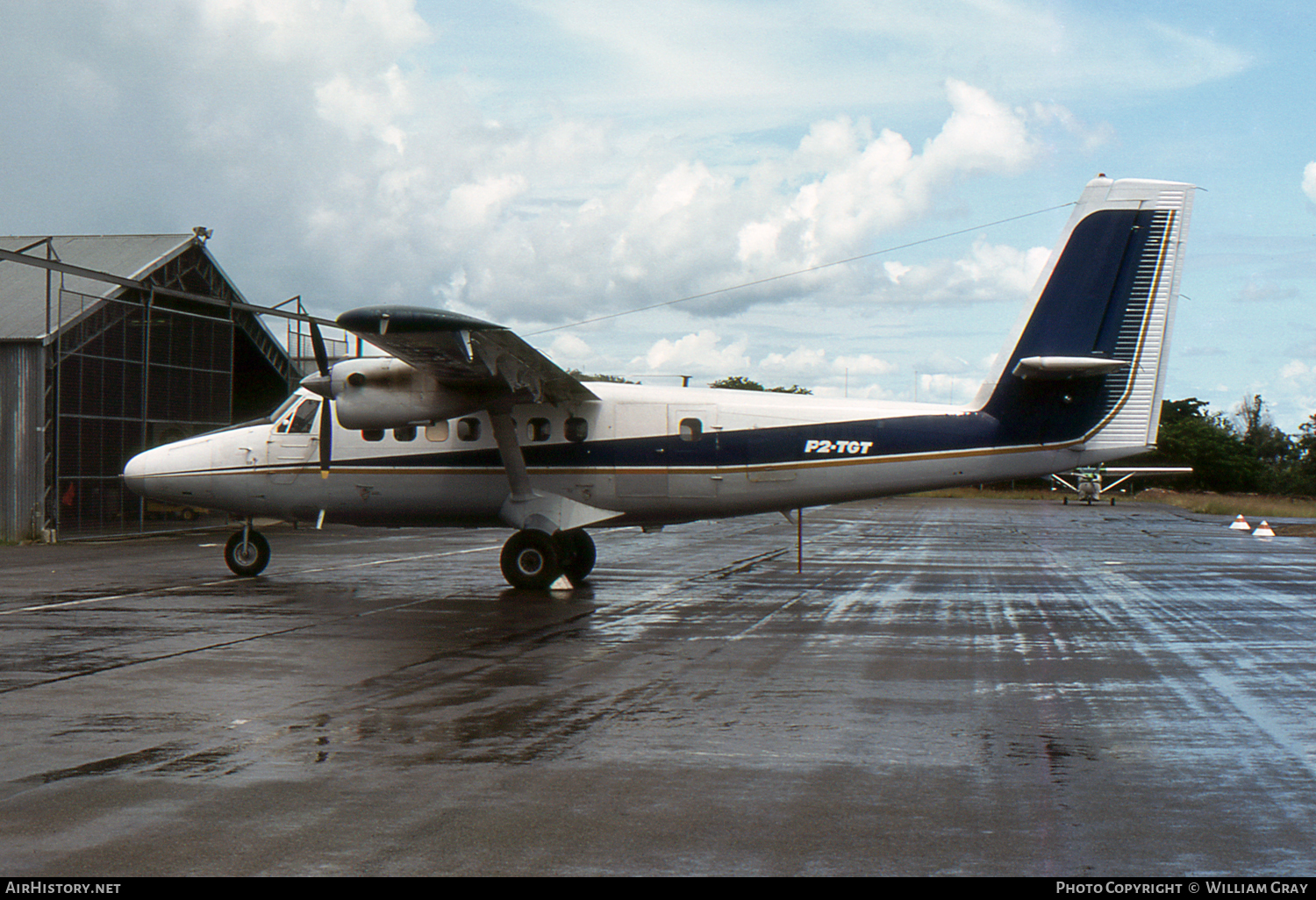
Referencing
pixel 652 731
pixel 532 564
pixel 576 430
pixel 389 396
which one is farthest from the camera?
pixel 576 430

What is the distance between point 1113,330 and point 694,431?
249 inches

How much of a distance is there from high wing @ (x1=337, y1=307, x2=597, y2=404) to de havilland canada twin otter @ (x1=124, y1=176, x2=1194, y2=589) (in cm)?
5

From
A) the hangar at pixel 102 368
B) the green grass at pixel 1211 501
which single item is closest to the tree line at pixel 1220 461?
the green grass at pixel 1211 501

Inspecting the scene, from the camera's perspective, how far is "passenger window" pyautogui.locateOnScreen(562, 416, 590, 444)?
17625mm

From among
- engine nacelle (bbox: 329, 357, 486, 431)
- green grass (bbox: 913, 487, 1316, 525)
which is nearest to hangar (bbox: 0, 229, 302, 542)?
engine nacelle (bbox: 329, 357, 486, 431)

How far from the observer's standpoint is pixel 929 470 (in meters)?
16.9

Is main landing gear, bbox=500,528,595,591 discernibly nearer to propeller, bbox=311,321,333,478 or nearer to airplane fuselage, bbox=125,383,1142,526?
airplane fuselage, bbox=125,383,1142,526

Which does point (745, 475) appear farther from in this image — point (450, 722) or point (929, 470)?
point (450, 722)

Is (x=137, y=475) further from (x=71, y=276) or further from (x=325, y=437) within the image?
(x=71, y=276)

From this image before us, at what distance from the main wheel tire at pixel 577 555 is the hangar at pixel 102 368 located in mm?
10904

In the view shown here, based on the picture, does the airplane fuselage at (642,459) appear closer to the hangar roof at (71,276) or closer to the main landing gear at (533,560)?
the main landing gear at (533,560)

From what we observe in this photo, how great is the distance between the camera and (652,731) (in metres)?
7.88

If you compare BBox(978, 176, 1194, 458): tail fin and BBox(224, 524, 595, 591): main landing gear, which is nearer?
BBox(978, 176, 1194, 458): tail fin

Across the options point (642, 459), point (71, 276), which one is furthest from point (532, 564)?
point (71, 276)
